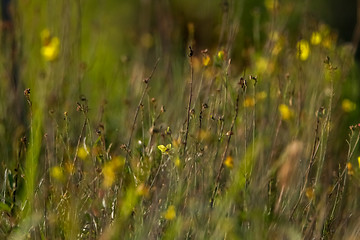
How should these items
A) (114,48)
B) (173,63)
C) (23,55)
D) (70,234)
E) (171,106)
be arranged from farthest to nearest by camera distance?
(114,48), (173,63), (23,55), (171,106), (70,234)

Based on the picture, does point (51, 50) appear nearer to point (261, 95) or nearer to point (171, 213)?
point (261, 95)

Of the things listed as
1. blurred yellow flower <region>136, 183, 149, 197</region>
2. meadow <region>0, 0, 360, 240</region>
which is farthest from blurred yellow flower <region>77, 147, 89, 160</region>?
blurred yellow flower <region>136, 183, 149, 197</region>

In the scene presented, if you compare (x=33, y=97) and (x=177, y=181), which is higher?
(x=177, y=181)

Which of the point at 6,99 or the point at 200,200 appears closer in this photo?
the point at 200,200

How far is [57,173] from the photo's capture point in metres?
2.41

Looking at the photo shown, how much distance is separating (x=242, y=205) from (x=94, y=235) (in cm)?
62

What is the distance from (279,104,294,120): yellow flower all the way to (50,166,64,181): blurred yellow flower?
105 cm

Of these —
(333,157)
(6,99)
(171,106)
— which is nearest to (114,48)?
(6,99)

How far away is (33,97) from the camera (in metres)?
4.10

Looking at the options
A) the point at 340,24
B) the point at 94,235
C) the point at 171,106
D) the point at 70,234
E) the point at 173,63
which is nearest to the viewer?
the point at 70,234

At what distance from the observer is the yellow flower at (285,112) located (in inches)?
118

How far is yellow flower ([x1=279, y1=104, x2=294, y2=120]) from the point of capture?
9.86 feet

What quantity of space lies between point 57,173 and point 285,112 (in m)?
1.10

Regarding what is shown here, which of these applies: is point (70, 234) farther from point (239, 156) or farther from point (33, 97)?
point (33, 97)
